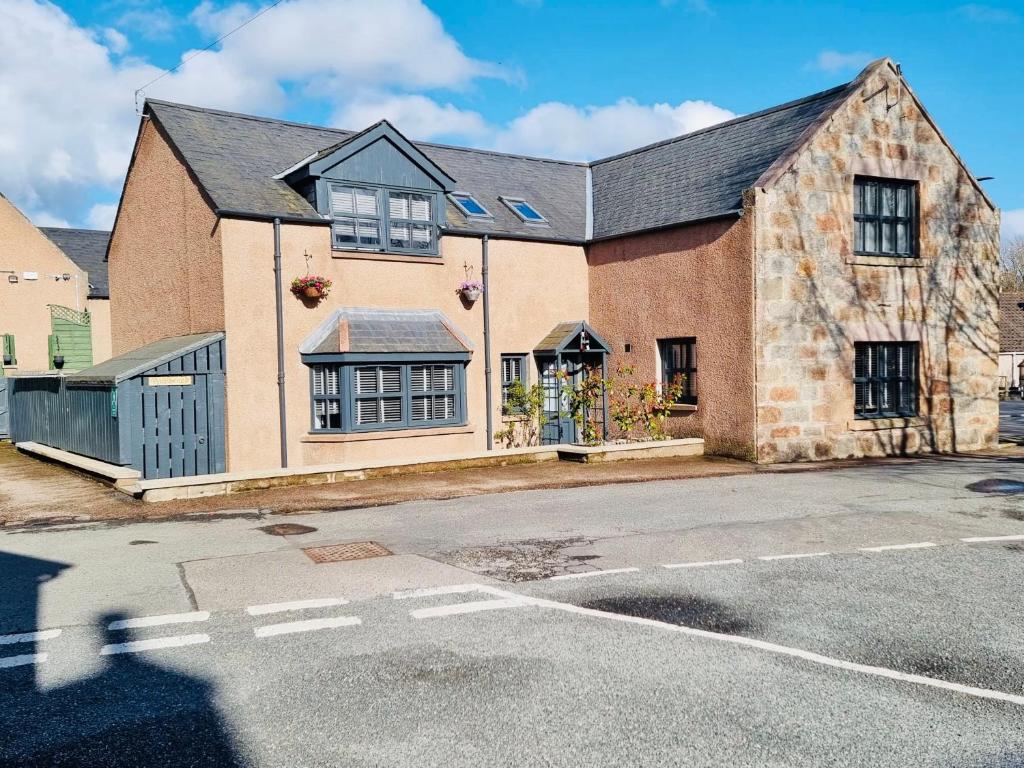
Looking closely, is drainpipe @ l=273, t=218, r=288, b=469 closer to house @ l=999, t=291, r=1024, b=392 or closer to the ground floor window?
the ground floor window

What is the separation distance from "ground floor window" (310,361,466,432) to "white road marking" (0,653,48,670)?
1111cm

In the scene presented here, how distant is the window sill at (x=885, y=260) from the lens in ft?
59.0

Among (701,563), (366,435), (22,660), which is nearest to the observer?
(22,660)

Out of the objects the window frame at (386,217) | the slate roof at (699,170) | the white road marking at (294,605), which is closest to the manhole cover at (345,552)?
the white road marking at (294,605)

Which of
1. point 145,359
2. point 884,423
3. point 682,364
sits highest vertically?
point 145,359

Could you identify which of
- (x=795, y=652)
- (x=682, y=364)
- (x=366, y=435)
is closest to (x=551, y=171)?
(x=682, y=364)

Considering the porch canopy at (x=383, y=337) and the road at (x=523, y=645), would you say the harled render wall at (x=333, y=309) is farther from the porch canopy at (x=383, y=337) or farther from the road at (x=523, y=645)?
the road at (x=523, y=645)

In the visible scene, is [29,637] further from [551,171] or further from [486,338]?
[551,171]

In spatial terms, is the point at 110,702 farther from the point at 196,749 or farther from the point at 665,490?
the point at 665,490

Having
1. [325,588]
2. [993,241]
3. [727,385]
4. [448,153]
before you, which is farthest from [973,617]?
[448,153]

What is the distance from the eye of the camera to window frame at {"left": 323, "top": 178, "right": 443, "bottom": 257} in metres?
17.7

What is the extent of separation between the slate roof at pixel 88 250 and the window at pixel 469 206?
1952 cm

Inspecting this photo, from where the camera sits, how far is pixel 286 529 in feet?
35.4

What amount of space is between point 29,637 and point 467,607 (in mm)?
3185
